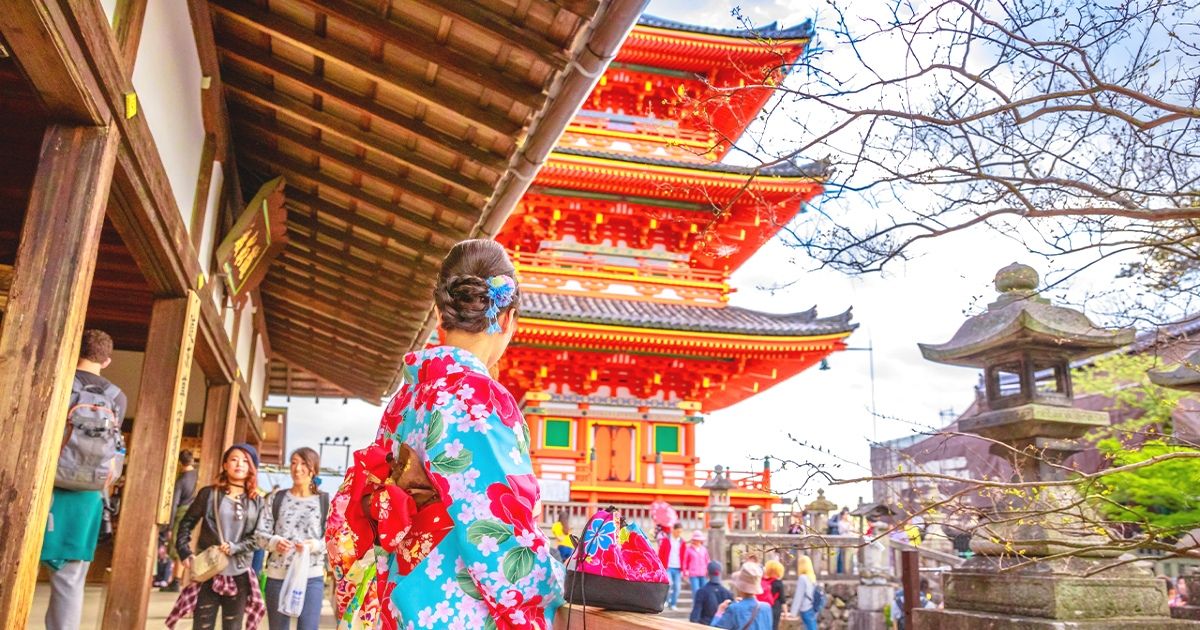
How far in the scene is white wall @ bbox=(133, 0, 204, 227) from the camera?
12.6 ft

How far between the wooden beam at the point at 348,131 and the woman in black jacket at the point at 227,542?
213cm

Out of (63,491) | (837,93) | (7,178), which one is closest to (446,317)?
(837,93)

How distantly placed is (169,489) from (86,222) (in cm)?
299

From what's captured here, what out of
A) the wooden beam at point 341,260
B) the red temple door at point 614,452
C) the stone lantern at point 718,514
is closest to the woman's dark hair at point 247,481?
the wooden beam at point 341,260

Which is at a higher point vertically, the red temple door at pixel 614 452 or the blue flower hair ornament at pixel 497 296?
the red temple door at pixel 614 452

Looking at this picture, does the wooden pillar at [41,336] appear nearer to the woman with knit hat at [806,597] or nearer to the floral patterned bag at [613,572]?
the floral patterned bag at [613,572]

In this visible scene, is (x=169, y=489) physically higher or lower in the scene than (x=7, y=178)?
lower

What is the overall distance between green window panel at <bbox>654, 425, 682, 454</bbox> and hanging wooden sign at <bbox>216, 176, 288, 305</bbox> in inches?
377

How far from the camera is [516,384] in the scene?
16312 millimetres

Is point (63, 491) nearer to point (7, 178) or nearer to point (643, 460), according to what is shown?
point (7, 178)

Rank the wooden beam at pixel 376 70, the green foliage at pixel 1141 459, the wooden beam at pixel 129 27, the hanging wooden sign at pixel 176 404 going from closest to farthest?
the wooden beam at pixel 129 27 → the wooden beam at pixel 376 70 → the green foliage at pixel 1141 459 → the hanging wooden sign at pixel 176 404

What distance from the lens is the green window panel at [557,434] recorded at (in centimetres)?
1559

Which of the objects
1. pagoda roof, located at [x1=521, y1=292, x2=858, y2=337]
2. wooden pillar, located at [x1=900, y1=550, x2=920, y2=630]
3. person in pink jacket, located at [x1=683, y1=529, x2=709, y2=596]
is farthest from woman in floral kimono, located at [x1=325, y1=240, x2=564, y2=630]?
pagoda roof, located at [x1=521, y1=292, x2=858, y2=337]

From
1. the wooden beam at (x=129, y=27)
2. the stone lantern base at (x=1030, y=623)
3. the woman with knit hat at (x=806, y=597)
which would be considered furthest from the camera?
the woman with knit hat at (x=806, y=597)
